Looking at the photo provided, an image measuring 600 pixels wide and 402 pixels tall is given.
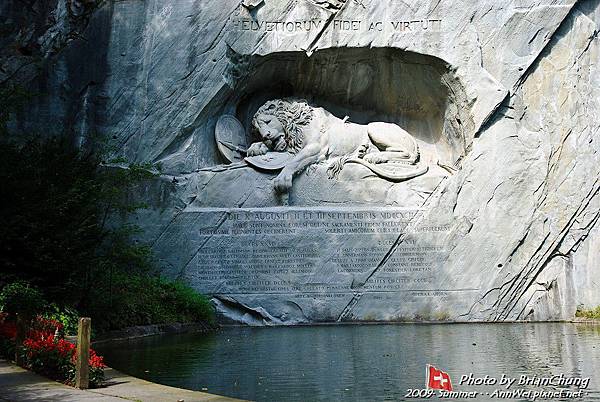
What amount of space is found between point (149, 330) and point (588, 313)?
940 cm

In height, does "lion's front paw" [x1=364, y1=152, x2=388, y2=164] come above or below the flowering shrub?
above

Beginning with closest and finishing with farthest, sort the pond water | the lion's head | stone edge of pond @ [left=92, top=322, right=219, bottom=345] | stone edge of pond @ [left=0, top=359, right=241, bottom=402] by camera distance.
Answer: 1. stone edge of pond @ [left=0, top=359, right=241, bottom=402]
2. the pond water
3. stone edge of pond @ [left=92, top=322, right=219, bottom=345]
4. the lion's head

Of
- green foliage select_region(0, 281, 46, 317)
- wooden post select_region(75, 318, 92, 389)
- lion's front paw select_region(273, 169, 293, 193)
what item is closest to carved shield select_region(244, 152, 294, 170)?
lion's front paw select_region(273, 169, 293, 193)

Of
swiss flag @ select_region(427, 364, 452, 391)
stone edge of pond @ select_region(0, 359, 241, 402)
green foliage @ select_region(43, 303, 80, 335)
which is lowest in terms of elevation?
swiss flag @ select_region(427, 364, 452, 391)

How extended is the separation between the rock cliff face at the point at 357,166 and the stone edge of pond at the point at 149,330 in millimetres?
1475

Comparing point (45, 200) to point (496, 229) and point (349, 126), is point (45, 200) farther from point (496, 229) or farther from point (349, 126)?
point (496, 229)

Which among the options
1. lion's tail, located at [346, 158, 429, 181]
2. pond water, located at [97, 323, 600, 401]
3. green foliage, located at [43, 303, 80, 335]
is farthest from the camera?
lion's tail, located at [346, 158, 429, 181]

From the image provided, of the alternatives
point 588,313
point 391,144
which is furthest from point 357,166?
point 588,313

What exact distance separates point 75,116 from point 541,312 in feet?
37.7

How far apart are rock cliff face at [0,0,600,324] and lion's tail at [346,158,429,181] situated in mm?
160

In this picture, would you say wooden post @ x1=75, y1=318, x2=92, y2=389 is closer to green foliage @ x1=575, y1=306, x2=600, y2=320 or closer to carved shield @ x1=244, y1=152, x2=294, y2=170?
carved shield @ x1=244, y1=152, x2=294, y2=170

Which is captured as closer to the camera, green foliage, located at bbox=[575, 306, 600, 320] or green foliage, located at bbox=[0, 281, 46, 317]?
green foliage, located at bbox=[0, 281, 46, 317]

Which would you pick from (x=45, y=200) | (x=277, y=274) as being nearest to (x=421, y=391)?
(x=45, y=200)

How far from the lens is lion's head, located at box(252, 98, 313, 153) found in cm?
1739
